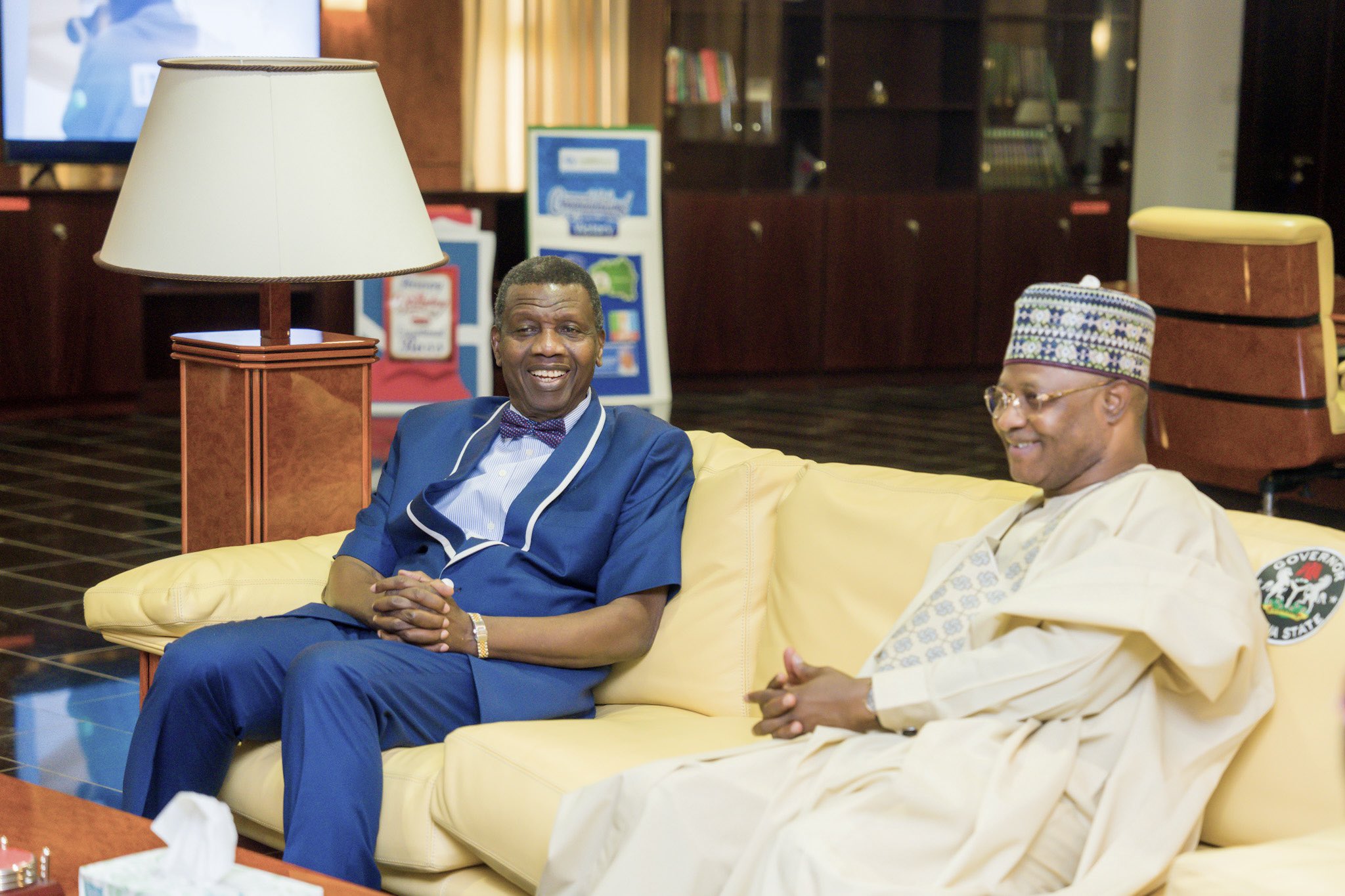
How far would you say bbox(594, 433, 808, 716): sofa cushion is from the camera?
2.58 meters

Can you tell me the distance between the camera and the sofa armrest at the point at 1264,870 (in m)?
1.63

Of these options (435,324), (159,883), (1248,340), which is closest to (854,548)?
(159,883)

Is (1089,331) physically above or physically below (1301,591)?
above

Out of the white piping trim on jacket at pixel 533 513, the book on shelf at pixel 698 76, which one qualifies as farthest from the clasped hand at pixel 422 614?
the book on shelf at pixel 698 76

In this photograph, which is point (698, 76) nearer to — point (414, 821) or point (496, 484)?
point (496, 484)

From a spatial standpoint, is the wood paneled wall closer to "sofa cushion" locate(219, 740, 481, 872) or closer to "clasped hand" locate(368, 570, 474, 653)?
"clasped hand" locate(368, 570, 474, 653)

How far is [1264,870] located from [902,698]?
48 cm

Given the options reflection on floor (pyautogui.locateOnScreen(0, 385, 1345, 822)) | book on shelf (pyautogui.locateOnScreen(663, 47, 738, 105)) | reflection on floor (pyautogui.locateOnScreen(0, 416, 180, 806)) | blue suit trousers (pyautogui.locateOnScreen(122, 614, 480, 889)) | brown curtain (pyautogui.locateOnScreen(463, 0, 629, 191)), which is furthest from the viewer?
book on shelf (pyautogui.locateOnScreen(663, 47, 738, 105))

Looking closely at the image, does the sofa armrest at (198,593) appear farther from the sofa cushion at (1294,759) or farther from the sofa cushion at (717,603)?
the sofa cushion at (1294,759)

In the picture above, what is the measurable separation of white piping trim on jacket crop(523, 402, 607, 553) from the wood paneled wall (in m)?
5.74

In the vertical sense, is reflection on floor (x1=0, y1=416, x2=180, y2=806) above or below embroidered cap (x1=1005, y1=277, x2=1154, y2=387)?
below

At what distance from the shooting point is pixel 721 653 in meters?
2.58

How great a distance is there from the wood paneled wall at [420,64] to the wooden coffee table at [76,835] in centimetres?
637

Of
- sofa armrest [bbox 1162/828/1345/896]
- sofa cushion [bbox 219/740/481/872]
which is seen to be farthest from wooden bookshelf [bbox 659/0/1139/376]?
sofa armrest [bbox 1162/828/1345/896]
